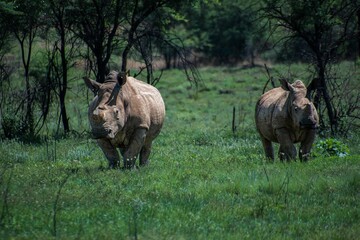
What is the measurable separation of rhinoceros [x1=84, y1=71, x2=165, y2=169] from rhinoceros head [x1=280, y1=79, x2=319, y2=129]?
9.39ft

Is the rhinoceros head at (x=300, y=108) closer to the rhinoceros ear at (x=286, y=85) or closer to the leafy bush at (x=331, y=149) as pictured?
the rhinoceros ear at (x=286, y=85)

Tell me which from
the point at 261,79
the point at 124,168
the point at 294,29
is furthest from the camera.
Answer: the point at 261,79

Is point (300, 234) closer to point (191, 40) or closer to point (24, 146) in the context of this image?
point (24, 146)

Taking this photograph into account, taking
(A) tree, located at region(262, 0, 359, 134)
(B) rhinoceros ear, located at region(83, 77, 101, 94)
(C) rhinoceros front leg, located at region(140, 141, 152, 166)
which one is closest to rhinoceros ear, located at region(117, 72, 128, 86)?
(B) rhinoceros ear, located at region(83, 77, 101, 94)

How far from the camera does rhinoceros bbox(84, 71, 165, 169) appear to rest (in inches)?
498

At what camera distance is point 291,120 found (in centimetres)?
1423

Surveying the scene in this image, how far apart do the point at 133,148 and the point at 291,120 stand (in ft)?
10.9

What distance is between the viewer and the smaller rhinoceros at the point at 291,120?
541 inches

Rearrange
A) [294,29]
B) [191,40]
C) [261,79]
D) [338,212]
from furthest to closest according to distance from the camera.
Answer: [191,40] → [261,79] → [294,29] → [338,212]

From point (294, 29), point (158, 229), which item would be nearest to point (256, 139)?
point (294, 29)

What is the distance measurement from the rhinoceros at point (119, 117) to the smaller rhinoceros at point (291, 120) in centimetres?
264

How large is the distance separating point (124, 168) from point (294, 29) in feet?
31.4

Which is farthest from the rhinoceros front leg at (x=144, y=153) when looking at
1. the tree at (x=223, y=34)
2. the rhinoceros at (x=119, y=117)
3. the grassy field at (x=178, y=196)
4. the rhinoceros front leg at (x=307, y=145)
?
the tree at (x=223, y=34)

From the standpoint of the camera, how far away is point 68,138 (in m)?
19.6
